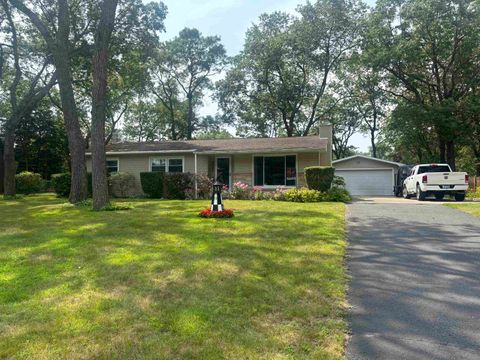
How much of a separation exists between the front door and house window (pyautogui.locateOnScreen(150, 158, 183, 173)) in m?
2.10

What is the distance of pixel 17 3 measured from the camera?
15.5 metres

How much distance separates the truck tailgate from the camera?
16.5 meters

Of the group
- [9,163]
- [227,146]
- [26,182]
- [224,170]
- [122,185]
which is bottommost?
[122,185]

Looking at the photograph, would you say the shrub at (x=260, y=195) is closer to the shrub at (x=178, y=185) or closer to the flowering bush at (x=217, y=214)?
the shrub at (x=178, y=185)

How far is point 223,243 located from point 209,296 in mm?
2618

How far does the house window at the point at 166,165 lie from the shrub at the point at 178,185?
2.48 m

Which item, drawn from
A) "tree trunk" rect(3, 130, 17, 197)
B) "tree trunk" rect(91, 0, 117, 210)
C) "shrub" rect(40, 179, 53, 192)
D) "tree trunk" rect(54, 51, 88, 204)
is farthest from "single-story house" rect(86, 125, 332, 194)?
"shrub" rect(40, 179, 53, 192)

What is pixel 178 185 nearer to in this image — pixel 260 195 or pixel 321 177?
pixel 260 195

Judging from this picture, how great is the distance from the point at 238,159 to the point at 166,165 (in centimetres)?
404

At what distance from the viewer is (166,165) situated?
21000 mm

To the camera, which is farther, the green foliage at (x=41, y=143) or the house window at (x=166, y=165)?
the green foliage at (x=41, y=143)

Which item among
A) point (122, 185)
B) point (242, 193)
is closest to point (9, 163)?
point (122, 185)

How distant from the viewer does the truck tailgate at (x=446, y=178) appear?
16500mm

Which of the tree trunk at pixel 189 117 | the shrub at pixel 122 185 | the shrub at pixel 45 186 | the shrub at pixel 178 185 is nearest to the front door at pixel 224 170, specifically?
the shrub at pixel 178 185
